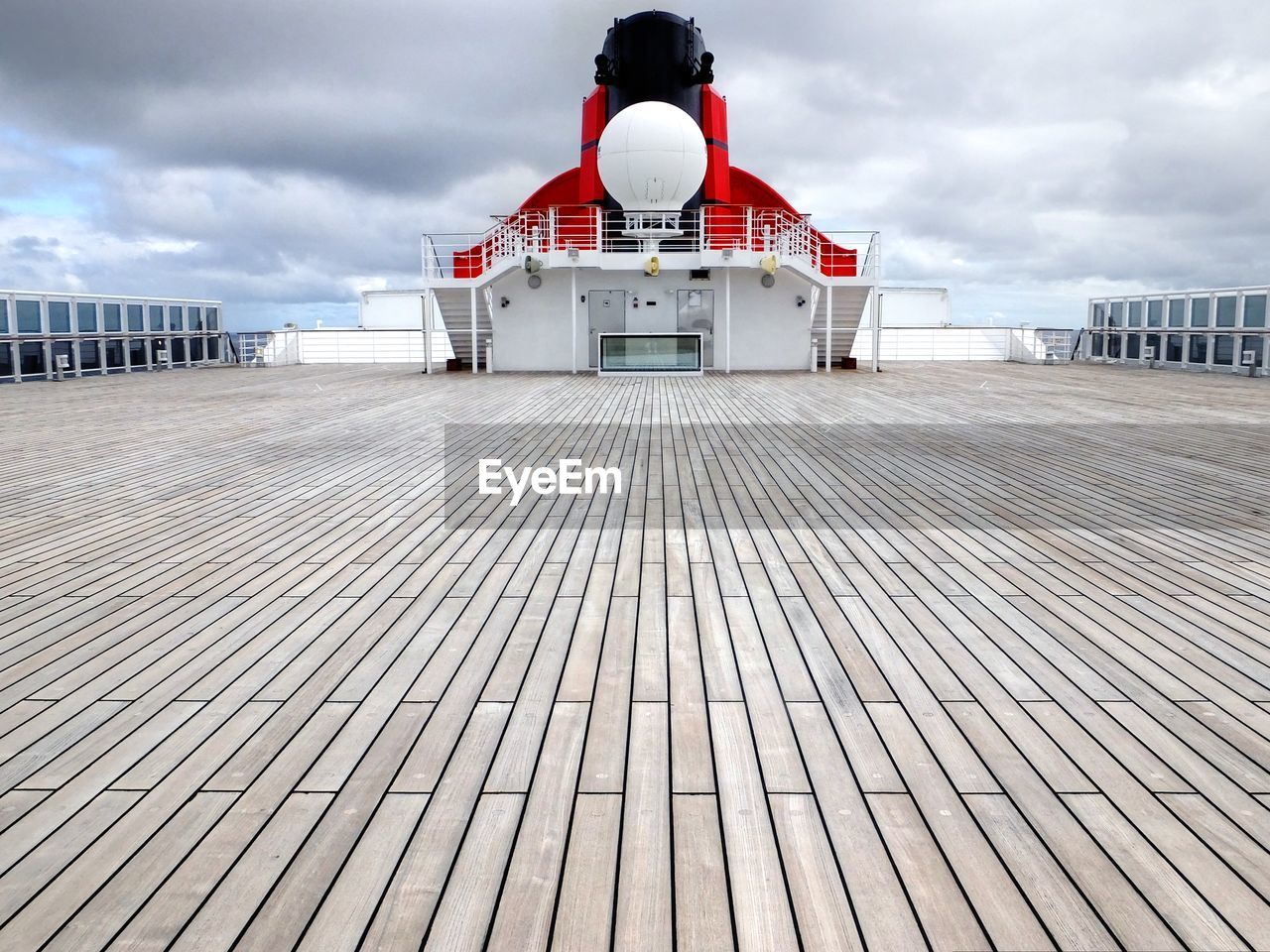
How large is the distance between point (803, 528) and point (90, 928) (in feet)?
12.5

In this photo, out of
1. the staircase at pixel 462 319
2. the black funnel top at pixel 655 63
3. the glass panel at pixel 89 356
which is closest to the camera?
the glass panel at pixel 89 356

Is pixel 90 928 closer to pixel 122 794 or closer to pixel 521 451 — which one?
pixel 122 794

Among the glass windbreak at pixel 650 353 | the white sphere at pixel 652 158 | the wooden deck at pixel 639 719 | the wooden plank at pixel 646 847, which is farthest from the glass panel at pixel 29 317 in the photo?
the wooden plank at pixel 646 847

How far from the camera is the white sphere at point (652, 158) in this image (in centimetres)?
1850

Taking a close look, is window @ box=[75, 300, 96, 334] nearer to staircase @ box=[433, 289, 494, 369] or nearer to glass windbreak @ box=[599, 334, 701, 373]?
staircase @ box=[433, 289, 494, 369]

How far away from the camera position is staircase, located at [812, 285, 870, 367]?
2062 cm

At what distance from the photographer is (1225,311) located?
61.7 ft

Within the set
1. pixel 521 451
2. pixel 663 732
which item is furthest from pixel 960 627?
pixel 521 451

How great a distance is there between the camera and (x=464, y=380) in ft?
56.7

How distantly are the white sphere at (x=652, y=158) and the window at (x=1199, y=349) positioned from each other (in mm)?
10111

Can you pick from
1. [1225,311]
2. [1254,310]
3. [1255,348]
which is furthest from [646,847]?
[1225,311]

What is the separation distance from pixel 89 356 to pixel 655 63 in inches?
488

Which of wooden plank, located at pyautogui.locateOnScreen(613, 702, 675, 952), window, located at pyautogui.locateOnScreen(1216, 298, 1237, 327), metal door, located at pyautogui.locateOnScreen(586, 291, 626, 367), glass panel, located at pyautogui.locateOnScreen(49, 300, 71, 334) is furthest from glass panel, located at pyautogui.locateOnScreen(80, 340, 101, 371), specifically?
window, located at pyautogui.locateOnScreen(1216, 298, 1237, 327)

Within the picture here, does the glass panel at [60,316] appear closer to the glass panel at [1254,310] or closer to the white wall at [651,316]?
the white wall at [651,316]
